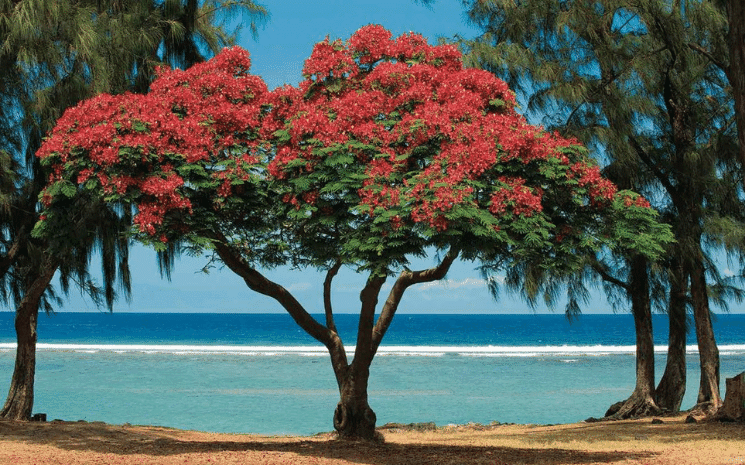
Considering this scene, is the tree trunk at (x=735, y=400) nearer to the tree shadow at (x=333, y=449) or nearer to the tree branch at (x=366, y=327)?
the tree shadow at (x=333, y=449)

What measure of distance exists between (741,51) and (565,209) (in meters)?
2.43

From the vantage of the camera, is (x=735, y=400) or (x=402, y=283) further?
(x=735, y=400)

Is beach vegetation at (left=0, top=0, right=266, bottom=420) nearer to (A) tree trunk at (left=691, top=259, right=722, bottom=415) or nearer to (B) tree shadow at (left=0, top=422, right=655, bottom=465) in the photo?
(B) tree shadow at (left=0, top=422, right=655, bottom=465)

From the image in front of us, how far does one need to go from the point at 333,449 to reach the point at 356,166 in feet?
12.1

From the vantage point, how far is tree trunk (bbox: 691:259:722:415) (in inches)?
567

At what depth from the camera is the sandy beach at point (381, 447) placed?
362 inches

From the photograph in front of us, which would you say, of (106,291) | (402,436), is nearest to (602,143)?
(402,436)

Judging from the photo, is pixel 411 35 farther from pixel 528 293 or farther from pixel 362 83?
pixel 528 293

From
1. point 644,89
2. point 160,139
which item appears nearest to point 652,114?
point 644,89

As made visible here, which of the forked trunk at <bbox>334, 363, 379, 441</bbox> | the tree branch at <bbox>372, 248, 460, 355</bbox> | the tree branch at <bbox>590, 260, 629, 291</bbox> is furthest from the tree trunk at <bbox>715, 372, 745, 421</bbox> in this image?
the forked trunk at <bbox>334, 363, 379, 441</bbox>

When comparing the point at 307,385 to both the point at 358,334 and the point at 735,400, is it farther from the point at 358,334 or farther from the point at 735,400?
the point at 358,334

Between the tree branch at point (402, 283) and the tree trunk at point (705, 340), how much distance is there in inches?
251

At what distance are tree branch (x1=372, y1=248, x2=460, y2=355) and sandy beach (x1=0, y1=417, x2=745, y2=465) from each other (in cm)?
157

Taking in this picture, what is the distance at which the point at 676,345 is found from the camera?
15.6 metres
